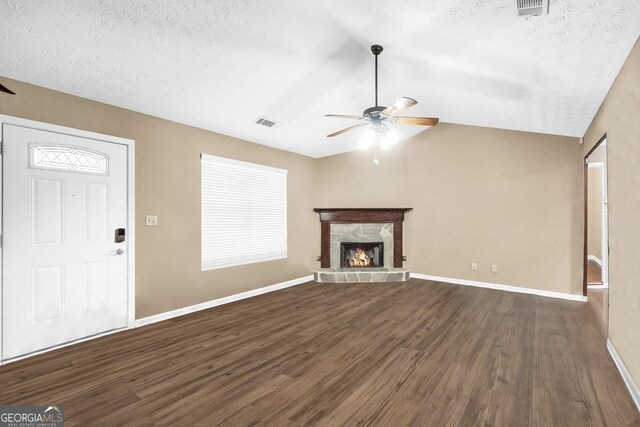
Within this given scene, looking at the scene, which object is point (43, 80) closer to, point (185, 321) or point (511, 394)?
point (185, 321)

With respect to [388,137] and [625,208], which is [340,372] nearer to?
[388,137]

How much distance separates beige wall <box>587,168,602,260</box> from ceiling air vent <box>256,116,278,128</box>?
7.09 m

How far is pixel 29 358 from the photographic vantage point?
2.79 metres

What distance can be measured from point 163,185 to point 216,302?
182 centimetres

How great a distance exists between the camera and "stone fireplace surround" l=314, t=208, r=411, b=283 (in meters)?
6.18

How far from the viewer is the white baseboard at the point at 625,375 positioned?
210cm

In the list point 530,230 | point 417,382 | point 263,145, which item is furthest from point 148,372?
point 530,230

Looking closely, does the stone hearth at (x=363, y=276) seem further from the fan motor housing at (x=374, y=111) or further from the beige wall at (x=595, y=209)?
the beige wall at (x=595, y=209)

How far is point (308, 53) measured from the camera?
3.10m

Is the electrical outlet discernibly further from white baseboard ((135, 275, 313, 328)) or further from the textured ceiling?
the textured ceiling

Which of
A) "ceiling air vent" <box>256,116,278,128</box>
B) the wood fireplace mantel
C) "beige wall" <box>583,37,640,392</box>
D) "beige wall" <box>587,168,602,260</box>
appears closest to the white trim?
"ceiling air vent" <box>256,116,278,128</box>

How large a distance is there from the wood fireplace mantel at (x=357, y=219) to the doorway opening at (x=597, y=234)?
112 inches

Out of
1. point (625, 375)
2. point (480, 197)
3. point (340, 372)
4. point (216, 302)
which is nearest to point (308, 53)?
point (340, 372)

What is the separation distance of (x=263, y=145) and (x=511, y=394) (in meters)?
4.62
